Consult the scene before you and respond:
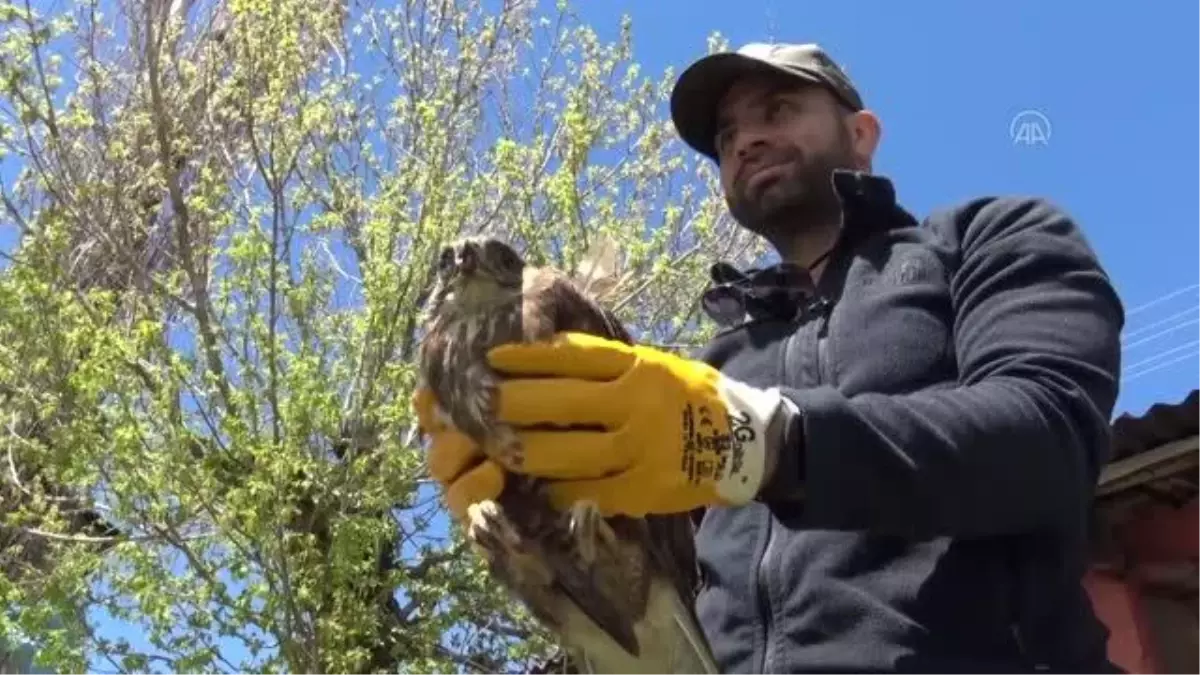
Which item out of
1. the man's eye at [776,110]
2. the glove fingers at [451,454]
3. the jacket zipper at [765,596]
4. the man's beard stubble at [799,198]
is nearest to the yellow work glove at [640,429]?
the glove fingers at [451,454]

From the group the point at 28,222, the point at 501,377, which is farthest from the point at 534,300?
the point at 28,222

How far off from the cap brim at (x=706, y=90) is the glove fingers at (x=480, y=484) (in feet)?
3.49

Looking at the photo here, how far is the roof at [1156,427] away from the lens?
4.77 m

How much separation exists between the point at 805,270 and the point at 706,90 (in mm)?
420

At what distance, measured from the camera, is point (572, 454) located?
157cm

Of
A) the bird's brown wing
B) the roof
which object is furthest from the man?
the roof

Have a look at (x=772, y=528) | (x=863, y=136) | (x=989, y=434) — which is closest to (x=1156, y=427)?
(x=863, y=136)

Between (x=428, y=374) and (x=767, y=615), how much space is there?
0.61m

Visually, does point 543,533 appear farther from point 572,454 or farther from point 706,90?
point 706,90

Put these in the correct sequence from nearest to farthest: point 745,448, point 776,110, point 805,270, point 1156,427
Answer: point 745,448
point 805,270
point 776,110
point 1156,427

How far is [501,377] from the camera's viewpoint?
1638mm

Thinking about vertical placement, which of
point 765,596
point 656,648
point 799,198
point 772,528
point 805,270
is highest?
point 799,198

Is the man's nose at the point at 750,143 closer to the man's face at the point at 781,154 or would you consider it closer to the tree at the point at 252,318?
the man's face at the point at 781,154

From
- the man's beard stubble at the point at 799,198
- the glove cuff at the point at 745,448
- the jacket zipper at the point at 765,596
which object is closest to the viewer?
the glove cuff at the point at 745,448
